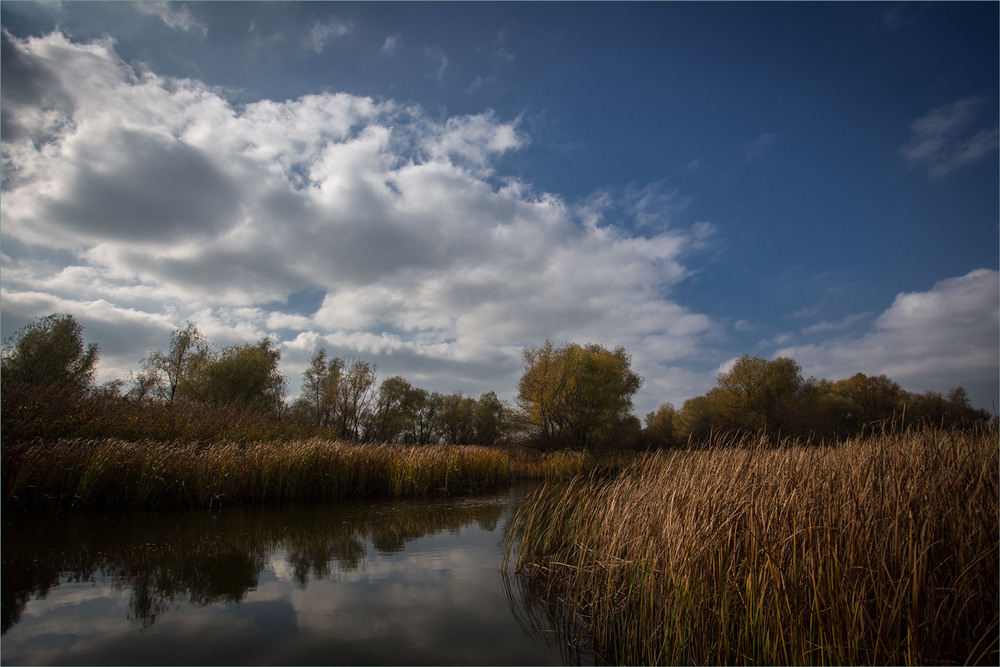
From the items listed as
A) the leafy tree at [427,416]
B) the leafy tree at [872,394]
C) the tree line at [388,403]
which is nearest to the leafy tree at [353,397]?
the tree line at [388,403]

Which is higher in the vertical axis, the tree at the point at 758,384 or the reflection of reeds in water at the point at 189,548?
the tree at the point at 758,384

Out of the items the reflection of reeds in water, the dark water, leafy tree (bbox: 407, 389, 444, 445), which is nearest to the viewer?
the dark water

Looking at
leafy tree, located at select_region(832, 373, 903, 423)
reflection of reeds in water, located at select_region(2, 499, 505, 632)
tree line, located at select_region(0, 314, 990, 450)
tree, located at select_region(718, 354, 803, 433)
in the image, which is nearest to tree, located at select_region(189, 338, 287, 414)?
tree line, located at select_region(0, 314, 990, 450)

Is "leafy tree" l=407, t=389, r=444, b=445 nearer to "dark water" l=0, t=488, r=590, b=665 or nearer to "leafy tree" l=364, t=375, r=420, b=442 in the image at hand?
"leafy tree" l=364, t=375, r=420, b=442

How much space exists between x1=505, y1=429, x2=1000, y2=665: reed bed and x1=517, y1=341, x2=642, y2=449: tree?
32427 millimetres

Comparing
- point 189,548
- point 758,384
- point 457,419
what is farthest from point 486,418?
point 189,548

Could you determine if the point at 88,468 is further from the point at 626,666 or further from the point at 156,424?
the point at 626,666

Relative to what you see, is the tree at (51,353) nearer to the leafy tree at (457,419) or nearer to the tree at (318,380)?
the tree at (318,380)

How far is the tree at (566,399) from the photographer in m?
37.0

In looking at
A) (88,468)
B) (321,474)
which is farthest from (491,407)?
(88,468)

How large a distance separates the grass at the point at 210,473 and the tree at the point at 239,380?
A: 2712cm

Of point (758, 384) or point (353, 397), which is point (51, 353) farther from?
point (758, 384)

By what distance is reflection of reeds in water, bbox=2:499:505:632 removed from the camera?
574cm

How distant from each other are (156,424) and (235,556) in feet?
32.6
